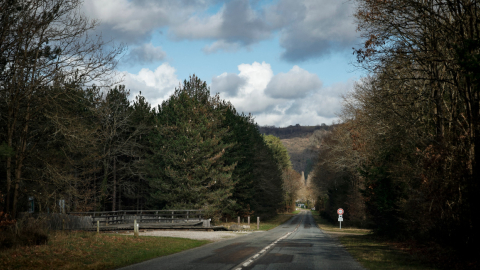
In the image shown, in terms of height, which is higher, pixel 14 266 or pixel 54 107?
pixel 54 107

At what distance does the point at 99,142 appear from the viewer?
3978 centimetres

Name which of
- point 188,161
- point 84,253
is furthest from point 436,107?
point 188,161

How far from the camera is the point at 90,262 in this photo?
476 inches

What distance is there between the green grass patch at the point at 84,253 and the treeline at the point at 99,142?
466 centimetres

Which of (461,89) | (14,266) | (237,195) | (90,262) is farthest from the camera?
(237,195)

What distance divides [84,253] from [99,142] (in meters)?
28.2

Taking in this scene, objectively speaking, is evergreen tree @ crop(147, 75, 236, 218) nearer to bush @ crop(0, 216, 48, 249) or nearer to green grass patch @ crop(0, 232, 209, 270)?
green grass patch @ crop(0, 232, 209, 270)

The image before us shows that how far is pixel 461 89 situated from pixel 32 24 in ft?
61.2

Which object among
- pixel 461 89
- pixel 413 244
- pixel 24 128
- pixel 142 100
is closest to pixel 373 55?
pixel 461 89

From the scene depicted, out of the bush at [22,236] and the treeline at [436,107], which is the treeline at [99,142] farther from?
the treeline at [436,107]

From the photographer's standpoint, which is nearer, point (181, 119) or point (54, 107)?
point (54, 107)

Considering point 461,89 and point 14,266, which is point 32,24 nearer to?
point 14,266

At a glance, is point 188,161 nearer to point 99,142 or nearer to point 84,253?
point 99,142

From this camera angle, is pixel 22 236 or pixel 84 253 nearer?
pixel 84 253
